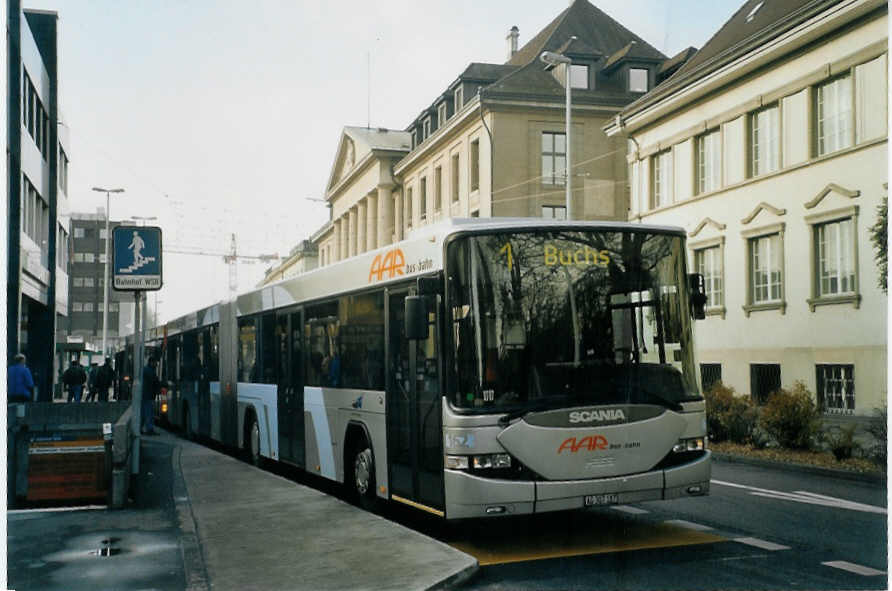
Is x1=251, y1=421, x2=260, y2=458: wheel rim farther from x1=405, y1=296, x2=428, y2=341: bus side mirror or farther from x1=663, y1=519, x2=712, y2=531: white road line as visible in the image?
x1=405, y1=296, x2=428, y2=341: bus side mirror

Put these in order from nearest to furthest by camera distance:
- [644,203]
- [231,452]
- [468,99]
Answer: [231,452]
[644,203]
[468,99]

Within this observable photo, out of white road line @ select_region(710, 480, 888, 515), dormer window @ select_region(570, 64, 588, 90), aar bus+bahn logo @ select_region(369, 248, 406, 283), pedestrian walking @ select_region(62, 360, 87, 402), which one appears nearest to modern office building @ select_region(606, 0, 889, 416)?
dormer window @ select_region(570, 64, 588, 90)

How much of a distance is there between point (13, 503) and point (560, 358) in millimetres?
6354

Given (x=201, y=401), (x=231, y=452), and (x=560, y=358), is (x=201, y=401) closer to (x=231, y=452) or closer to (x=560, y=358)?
(x=231, y=452)

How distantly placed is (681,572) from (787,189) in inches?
770

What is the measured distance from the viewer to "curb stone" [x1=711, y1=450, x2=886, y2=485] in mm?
13978

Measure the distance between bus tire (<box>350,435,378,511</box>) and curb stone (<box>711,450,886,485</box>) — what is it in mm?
6638

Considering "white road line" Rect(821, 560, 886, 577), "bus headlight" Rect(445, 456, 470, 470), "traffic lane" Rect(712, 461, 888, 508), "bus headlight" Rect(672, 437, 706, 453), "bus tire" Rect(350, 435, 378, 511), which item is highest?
"bus headlight" Rect(672, 437, 706, 453)

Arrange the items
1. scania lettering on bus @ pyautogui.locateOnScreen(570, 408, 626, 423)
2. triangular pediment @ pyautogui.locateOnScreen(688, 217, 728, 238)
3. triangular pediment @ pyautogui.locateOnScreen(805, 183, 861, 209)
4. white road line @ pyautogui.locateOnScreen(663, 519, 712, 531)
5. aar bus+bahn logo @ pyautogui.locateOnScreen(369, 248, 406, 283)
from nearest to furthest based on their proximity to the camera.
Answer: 1. scania lettering on bus @ pyautogui.locateOnScreen(570, 408, 626, 423)
2. white road line @ pyautogui.locateOnScreen(663, 519, 712, 531)
3. aar bus+bahn logo @ pyautogui.locateOnScreen(369, 248, 406, 283)
4. triangular pediment @ pyautogui.locateOnScreen(805, 183, 861, 209)
5. triangular pediment @ pyautogui.locateOnScreen(688, 217, 728, 238)

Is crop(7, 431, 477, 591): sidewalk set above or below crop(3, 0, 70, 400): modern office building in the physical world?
below

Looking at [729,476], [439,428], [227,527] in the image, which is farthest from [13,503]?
[729,476]

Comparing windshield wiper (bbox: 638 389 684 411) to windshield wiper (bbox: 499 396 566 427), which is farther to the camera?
windshield wiper (bbox: 638 389 684 411)

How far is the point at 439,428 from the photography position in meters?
9.11

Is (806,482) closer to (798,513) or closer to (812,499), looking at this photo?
(812,499)
